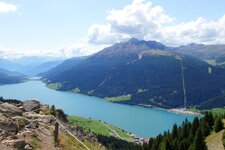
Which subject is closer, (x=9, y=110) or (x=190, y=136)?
(x=9, y=110)

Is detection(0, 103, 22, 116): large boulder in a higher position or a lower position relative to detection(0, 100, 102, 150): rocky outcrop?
higher

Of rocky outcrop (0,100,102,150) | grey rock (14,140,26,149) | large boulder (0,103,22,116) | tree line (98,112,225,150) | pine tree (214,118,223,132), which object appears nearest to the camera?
grey rock (14,140,26,149)

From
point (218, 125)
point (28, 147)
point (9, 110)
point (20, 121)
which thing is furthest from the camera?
point (218, 125)

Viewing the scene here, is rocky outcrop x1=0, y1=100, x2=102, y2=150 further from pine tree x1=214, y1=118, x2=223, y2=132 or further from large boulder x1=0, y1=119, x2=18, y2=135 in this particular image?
pine tree x1=214, y1=118, x2=223, y2=132

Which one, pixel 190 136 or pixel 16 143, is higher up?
pixel 16 143

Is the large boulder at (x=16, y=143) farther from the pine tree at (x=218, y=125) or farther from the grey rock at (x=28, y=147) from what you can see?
the pine tree at (x=218, y=125)

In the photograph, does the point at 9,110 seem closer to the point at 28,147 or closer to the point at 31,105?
the point at 31,105

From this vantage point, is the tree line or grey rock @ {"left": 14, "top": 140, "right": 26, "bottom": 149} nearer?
grey rock @ {"left": 14, "top": 140, "right": 26, "bottom": 149}

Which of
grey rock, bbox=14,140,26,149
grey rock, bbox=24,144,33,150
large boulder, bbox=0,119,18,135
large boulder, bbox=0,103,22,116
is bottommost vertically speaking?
grey rock, bbox=24,144,33,150

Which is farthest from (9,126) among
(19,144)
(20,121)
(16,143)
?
(16,143)

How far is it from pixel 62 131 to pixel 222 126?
120ft

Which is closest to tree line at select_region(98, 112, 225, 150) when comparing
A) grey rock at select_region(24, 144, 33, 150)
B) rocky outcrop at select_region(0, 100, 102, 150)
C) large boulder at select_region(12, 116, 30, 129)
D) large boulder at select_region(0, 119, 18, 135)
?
rocky outcrop at select_region(0, 100, 102, 150)

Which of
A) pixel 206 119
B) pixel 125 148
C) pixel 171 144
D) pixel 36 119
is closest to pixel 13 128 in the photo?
pixel 36 119

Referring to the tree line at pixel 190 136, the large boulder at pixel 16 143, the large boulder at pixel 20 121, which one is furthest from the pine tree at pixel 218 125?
the large boulder at pixel 16 143
